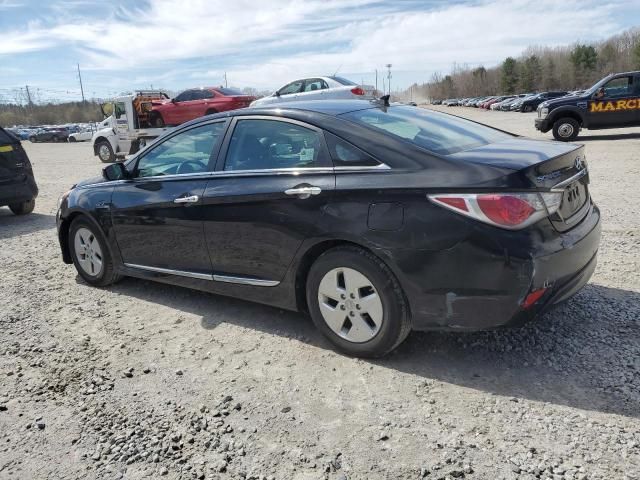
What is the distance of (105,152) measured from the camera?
19.5 metres

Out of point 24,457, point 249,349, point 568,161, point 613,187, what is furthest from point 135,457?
point 613,187

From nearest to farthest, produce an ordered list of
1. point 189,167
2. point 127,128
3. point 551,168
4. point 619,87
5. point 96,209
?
point 551,168, point 189,167, point 96,209, point 619,87, point 127,128

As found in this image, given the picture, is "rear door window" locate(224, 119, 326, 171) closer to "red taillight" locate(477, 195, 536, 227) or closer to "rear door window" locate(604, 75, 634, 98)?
"red taillight" locate(477, 195, 536, 227)

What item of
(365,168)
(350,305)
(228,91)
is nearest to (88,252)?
(350,305)

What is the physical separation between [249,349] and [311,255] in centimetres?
82

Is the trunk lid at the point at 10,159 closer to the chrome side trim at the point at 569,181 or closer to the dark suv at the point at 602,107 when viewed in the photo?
the chrome side trim at the point at 569,181

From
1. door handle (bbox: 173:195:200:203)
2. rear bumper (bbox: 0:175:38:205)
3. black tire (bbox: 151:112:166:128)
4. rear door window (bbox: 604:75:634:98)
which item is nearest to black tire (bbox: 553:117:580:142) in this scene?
rear door window (bbox: 604:75:634:98)

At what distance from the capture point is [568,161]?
3211mm

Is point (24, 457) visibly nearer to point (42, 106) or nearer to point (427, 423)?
point (427, 423)

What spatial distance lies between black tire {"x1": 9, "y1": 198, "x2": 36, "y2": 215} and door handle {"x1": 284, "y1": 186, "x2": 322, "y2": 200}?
7503 mm

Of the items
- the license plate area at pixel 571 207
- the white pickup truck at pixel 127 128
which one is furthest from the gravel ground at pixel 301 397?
the white pickup truck at pixel 127 128

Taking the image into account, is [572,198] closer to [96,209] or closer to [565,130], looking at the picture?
[96,209]

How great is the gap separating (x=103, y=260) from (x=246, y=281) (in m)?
1.83

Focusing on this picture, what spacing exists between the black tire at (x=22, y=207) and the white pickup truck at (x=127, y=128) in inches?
383
